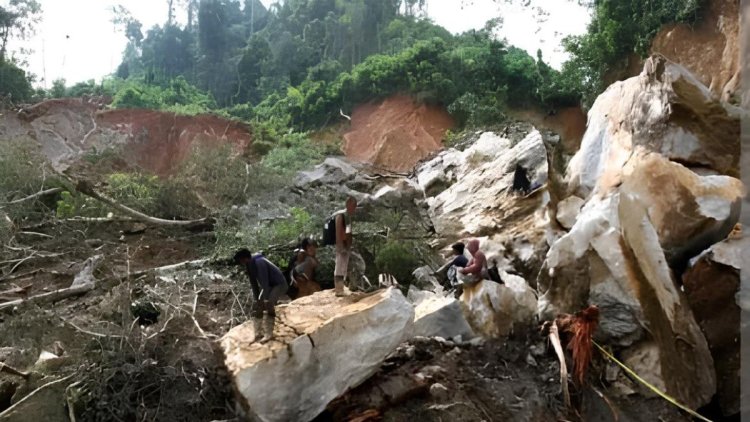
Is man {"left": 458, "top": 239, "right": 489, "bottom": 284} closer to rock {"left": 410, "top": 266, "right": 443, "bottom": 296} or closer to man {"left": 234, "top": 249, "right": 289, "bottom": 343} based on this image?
rock {"left": 410, "top": 266, "right": 443, "bottom": 296}

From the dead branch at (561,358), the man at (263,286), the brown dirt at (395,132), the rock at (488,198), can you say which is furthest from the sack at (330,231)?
the brown dirt at (395,132)

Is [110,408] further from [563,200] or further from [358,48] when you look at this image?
[358,48]

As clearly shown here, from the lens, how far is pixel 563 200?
7676 millimetres

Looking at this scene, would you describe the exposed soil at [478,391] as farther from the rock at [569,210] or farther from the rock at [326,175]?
the rock at [326,175]

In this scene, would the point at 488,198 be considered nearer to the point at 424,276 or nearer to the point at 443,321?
the point at 424,276

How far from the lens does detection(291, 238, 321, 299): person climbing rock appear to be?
6.58m

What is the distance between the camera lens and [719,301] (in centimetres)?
573

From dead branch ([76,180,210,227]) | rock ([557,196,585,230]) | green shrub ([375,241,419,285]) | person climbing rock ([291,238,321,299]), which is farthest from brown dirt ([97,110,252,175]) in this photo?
rock ([557,196,585,230])

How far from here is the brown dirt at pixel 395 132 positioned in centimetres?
2217

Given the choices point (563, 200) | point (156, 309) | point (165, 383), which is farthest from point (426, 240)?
point (165, 383)

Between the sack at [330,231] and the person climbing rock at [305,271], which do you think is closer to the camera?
the sack at [330,231]

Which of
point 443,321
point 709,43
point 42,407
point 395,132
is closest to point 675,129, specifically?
point 443,321

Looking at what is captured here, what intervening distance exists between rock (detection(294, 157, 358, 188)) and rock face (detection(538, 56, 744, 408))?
772cm

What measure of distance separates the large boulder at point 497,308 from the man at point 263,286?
2296 millimetres
